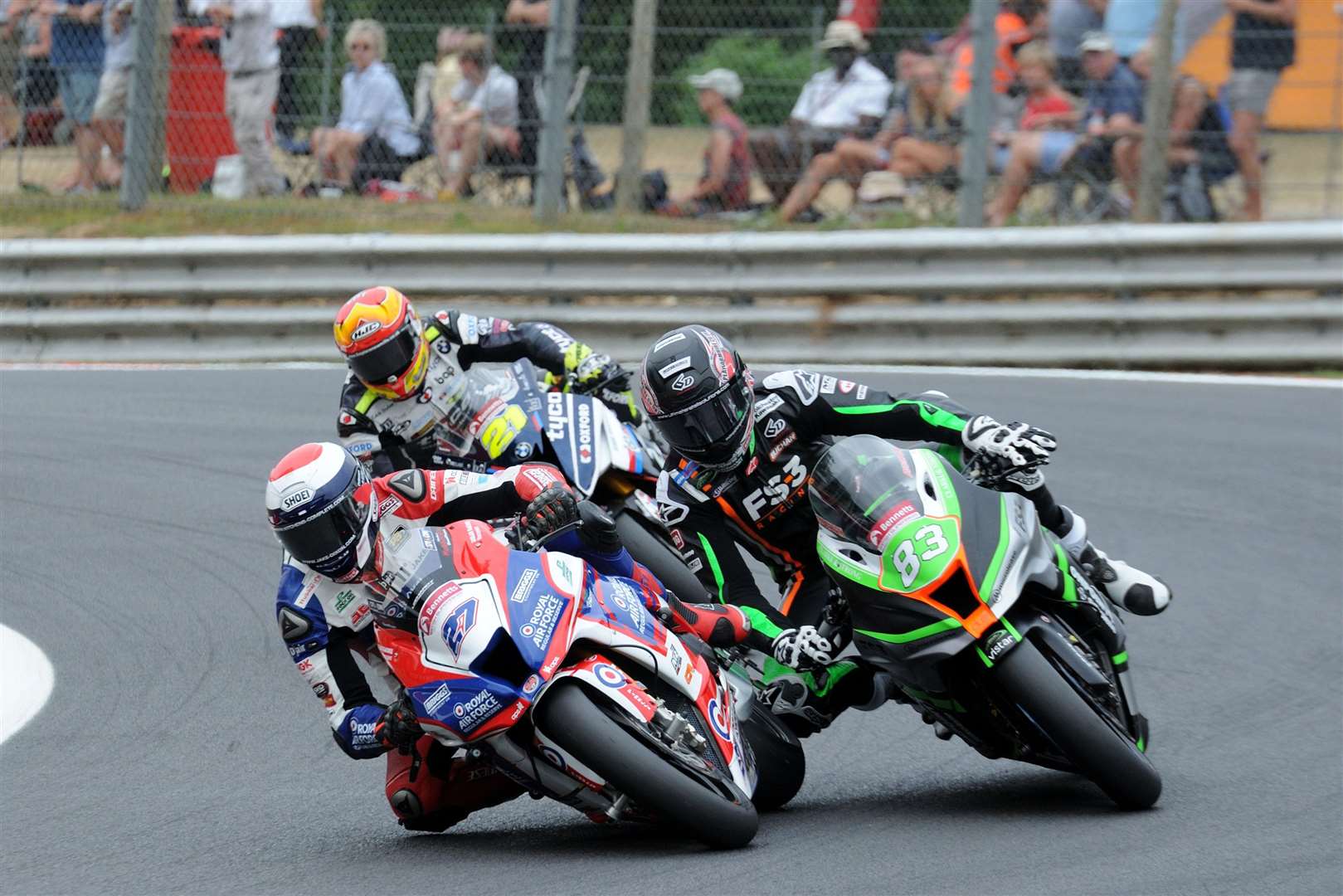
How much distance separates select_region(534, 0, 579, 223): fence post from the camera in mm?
11344

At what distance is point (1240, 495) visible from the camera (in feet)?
28.2

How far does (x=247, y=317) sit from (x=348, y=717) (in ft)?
22.6

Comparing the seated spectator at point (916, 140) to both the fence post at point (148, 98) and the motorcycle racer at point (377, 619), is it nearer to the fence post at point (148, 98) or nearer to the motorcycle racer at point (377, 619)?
the fence post at point (148, 98)

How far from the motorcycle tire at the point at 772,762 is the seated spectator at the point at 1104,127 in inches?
255

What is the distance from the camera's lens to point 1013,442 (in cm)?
524

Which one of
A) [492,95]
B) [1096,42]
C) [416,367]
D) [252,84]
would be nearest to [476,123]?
[492,95]

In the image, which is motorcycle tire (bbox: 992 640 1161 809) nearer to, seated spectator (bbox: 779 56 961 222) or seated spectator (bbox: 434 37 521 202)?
seated spectator (bbox: 779 56 961 222)

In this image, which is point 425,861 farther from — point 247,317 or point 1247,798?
point 247,317

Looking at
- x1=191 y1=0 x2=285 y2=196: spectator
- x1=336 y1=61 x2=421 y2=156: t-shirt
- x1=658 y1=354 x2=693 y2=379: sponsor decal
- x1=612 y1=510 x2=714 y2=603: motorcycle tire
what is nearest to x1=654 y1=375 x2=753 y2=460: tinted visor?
x1=658 y1=354 x2=693 y2=379: sponsor decal

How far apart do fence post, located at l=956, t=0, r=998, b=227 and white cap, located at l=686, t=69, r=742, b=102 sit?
55.1 inches

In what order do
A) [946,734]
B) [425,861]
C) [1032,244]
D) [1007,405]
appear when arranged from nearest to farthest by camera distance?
[425,861] < [946,734] < [1007,405] < [1032,244]

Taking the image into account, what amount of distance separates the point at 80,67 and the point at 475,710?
28.7ft

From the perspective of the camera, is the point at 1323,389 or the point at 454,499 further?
the point at 1323,389

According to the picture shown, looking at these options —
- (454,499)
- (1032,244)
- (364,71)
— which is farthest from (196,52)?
(454,499)
